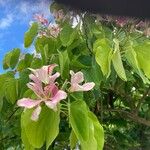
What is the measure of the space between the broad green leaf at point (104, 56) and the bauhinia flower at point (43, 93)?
0.15 m

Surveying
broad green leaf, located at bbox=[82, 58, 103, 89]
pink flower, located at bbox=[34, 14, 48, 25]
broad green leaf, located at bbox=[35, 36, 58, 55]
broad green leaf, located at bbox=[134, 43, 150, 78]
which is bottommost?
broad green leaf, located at bbox=[82, 58, 103, 89]

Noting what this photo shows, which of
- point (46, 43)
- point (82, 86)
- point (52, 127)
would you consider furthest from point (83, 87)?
point (46, 43)

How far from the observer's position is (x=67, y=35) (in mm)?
1300

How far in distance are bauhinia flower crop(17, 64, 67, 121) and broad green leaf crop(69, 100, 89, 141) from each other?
0.14 feet

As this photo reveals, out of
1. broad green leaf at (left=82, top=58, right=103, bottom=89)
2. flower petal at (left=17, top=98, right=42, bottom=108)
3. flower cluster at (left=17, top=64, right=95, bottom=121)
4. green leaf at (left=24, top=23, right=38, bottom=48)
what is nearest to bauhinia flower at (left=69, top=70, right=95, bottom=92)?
flower cluster at (left=17, top=64, right=95, bottom=121)

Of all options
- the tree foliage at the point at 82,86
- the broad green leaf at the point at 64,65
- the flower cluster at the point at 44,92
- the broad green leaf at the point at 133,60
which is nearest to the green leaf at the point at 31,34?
the tree foliage at the point at 82,86

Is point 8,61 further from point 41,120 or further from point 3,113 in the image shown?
point 41,120

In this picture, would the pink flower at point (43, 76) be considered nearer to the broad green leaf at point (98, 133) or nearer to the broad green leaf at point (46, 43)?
the broad green leaf at point (98, 133)

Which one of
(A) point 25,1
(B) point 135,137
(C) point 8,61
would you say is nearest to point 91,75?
(C) point 8,61

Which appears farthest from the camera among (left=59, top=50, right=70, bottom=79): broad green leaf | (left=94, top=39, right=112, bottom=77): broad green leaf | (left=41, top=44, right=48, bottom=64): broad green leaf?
(left=41, top=44, right=48, bottom=64): broad green leaf

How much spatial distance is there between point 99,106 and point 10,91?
45cm

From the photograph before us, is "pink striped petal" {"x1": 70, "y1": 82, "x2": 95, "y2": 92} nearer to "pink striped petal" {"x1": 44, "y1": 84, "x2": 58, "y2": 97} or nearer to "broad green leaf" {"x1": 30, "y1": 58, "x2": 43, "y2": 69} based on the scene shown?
"pink striped petal" {"x1": 44, "y1": 84, "x2": 58, "y2": 97}

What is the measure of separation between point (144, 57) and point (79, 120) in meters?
0.28

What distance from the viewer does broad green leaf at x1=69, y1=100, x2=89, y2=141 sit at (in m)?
0.82
